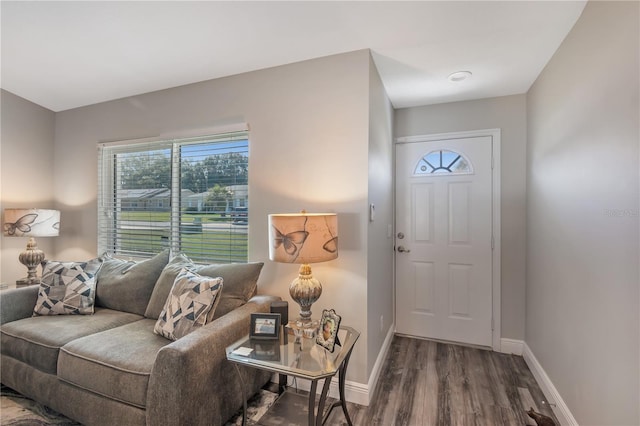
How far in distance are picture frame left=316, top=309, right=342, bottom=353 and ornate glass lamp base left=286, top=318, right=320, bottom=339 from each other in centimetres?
8

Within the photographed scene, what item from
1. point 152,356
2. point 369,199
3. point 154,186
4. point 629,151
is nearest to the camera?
point 629,151

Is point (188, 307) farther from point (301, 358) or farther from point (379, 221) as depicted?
point (379, 221)

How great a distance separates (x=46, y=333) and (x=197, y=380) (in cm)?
120

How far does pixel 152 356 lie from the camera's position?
1522 mm

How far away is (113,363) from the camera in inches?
58.9

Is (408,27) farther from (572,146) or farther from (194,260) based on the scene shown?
(194,260)

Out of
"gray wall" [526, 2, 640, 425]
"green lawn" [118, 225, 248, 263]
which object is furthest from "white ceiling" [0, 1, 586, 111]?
"green lawn" [118, 225, 248, 263]

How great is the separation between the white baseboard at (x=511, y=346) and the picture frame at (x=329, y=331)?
76.2 inches

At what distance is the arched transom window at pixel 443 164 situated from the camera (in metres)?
2.78

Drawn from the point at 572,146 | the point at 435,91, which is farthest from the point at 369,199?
the point at 435,91

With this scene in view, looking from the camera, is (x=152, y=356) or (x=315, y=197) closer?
(x=152, y=356)

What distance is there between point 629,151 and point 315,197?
1587 mm

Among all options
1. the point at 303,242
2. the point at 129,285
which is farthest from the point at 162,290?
the point at 303,242

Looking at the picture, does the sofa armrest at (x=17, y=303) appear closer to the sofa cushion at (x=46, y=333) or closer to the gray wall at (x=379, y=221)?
the sofa cushion at (x=46, y=333)
